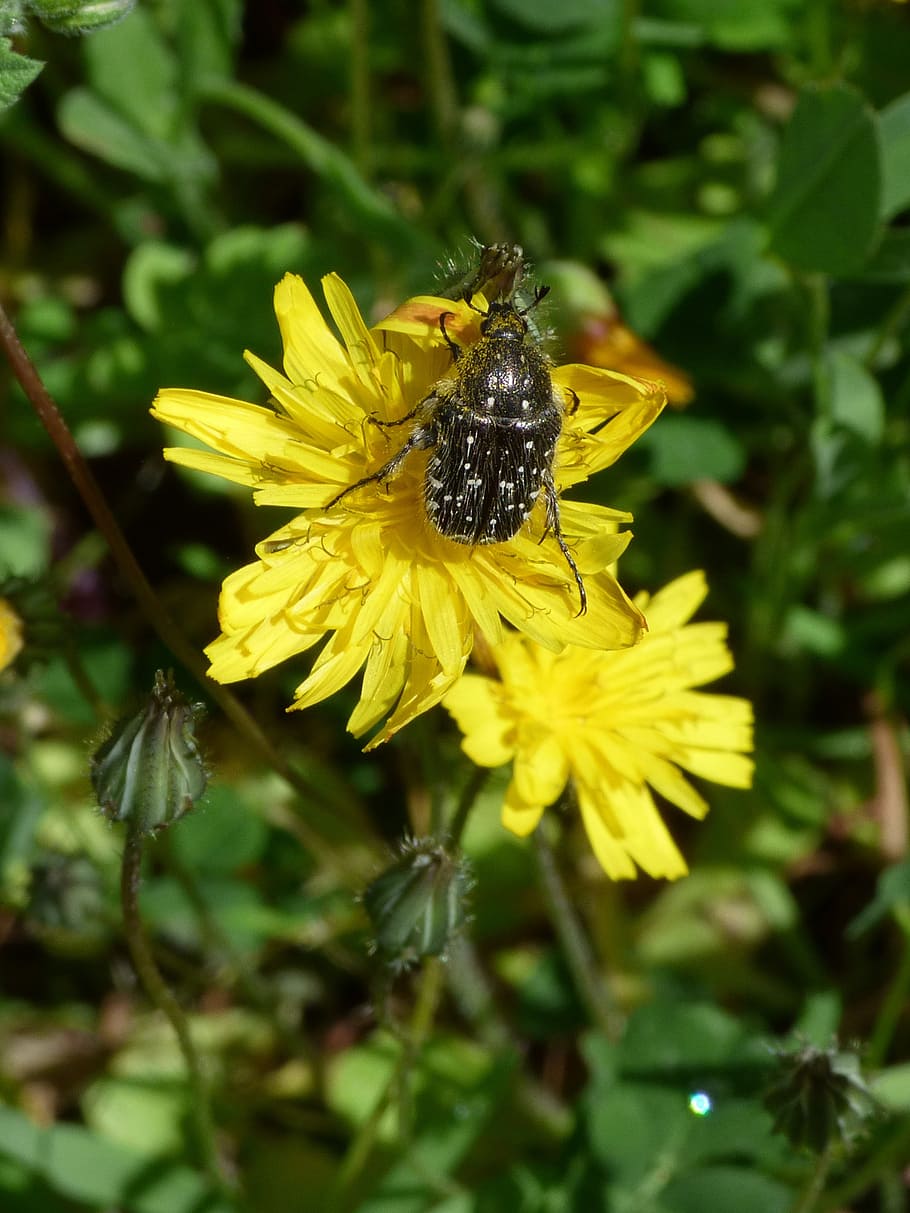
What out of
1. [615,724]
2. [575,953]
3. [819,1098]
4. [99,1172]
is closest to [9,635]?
[615,724]

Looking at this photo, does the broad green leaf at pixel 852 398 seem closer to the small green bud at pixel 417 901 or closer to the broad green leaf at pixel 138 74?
the small green bud at pixel 417 901

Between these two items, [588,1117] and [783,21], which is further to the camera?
[783,21]

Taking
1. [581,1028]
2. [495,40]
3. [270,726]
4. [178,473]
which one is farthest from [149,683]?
[495,40]

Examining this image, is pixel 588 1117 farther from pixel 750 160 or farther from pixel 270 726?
pixel 750 160

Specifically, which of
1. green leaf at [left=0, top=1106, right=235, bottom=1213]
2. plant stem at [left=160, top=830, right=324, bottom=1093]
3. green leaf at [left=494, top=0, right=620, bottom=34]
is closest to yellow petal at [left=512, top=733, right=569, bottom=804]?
plant stem at [left=160, top=830, right=324, bottom=1093]

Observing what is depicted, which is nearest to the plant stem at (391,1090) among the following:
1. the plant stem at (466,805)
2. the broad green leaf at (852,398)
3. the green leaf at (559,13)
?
the plant stem at (466,805)

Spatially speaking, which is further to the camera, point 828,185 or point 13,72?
point 828,185

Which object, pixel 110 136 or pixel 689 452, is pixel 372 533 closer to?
pixel 689 452
